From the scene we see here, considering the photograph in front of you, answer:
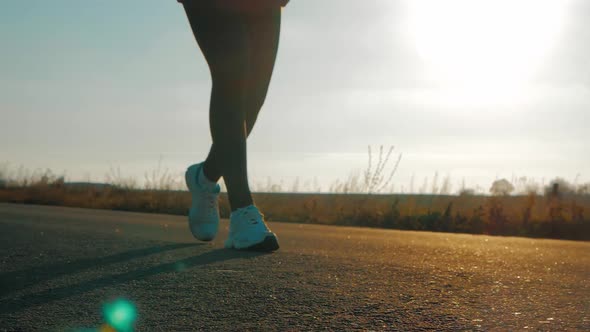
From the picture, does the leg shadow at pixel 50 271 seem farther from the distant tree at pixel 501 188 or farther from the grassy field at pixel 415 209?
the distant tree at pixel 501 188

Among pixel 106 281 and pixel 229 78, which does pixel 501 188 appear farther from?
pixel 106 281

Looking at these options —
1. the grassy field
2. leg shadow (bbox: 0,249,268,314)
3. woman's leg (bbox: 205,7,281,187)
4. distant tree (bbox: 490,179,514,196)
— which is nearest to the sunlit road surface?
leg shadow (bbox: 0,249,268,314)

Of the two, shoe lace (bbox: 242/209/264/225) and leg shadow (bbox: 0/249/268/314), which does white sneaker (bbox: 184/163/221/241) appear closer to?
shoe lace (bbox: 242/209/264/225)

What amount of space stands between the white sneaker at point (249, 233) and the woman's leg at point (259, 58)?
1.11ft

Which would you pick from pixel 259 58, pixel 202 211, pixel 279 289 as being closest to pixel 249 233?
pixel 202 211

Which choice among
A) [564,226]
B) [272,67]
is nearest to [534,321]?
[272,67]

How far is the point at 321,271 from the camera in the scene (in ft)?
8.40

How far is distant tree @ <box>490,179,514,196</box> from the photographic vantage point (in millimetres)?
12207

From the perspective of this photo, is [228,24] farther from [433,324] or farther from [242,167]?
[433,324]

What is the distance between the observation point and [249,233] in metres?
3.20

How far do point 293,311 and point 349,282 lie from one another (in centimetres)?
49

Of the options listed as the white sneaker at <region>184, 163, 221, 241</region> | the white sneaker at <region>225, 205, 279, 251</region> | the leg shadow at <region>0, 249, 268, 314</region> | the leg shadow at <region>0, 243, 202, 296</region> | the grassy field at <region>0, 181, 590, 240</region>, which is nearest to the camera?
the leg shadow at <region>0, 249, 268, 314</region>

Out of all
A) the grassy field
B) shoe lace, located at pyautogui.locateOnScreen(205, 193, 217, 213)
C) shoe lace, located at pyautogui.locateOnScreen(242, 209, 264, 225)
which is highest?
the grassy field

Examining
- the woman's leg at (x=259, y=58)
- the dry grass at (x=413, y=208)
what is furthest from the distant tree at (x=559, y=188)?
Answer: the woman's leg at (x=259, y=58)
